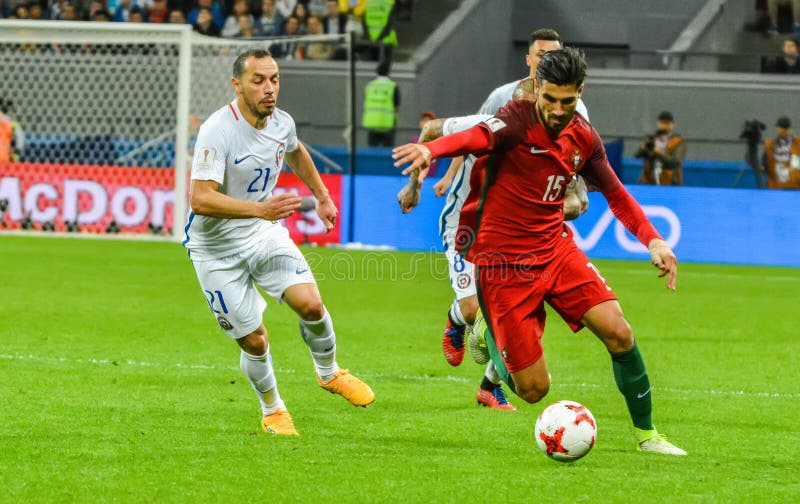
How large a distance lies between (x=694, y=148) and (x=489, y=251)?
16.5 metres

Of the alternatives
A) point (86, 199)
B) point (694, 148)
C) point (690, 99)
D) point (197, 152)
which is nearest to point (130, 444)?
point (197, 152)

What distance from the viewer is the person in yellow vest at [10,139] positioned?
793 inches

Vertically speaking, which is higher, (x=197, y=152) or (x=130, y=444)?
(x=197, y=152)

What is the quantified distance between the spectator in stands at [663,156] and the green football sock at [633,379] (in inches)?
529

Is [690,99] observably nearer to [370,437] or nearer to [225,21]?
[225,21]

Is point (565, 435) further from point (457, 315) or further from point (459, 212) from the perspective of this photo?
point (457, 315)

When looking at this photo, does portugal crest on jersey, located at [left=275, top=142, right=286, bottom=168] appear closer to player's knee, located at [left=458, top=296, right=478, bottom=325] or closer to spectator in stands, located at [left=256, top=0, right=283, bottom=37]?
player's knee, located at [left=458, top=296, right=478, bottom=325]

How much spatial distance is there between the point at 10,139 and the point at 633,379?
15478mm

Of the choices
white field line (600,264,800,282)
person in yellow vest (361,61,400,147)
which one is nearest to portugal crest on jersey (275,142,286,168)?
white field line (600,264,800,282)

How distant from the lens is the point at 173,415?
7766 mm

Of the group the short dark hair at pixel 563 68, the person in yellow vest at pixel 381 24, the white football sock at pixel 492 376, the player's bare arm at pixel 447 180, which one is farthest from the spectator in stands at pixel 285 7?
the short dark hair at pixel 563 68

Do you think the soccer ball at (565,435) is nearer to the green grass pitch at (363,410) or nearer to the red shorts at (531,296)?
the green grass pitch at (363,410)

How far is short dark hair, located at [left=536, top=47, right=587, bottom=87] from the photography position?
249 inches

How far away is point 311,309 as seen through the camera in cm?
750
